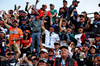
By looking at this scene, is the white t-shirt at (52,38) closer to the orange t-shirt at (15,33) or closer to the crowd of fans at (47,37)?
the crowd of fans at (47,37)

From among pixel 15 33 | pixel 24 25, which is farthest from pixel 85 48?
pixel 24 25

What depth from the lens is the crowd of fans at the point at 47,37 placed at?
7.21 metres

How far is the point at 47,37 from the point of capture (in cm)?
891

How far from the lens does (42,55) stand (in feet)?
24.2

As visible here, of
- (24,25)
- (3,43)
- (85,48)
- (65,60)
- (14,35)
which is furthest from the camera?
(24,25)

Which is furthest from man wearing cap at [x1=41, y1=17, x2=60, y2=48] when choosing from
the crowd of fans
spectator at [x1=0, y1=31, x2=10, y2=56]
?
spectator at [x1=0, y1=31, x2=10, y2=56]

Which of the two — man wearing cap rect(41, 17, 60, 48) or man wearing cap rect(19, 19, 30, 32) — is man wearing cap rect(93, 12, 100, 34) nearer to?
man wearing cap rect(41, 17, 60, 48)

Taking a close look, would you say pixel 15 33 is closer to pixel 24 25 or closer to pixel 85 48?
pixel 24 25

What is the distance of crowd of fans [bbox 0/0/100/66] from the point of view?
7207mm

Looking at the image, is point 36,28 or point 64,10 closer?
point 36,28

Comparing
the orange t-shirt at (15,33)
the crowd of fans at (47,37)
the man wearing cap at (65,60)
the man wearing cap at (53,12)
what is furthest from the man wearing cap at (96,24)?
the man wearing cap at (65,60)

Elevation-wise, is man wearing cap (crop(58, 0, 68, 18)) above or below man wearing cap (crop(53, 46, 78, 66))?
above

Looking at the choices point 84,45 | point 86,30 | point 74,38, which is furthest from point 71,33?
point 84,45

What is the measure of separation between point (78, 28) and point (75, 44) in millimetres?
1055
